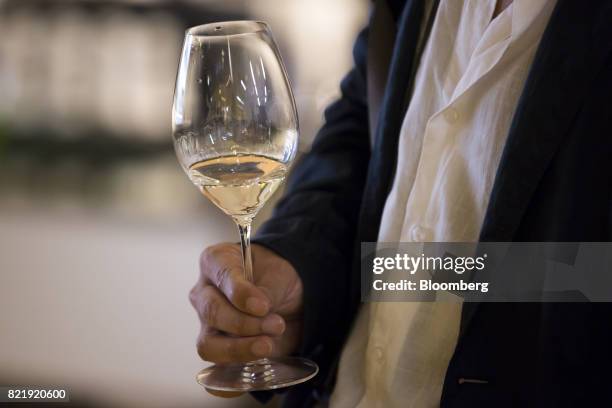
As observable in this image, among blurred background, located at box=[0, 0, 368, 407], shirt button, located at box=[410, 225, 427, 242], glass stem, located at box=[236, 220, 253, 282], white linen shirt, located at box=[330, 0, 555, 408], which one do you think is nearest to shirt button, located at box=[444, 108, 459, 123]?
white linen shirt, located at box=[330, 0, 555, 408]

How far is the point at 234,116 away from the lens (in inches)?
26.1

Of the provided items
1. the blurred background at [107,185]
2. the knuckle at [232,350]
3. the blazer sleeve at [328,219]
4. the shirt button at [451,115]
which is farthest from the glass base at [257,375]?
the blurred background at [107,185]

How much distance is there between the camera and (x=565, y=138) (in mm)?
676

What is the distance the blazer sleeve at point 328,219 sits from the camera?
0.89 meters

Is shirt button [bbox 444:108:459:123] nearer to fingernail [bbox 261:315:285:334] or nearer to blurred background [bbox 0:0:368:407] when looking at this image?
fingernail [bbox 261:315:285:334]

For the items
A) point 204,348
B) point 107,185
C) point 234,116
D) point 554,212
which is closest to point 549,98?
point 554,212

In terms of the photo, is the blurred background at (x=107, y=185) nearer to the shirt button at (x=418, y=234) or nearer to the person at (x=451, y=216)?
the person at (x=451, y=216)

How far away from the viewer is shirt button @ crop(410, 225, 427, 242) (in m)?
0.78

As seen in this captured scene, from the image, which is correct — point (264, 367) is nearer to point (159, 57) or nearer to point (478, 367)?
point (478, 367)

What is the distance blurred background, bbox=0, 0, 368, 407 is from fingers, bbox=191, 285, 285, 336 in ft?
5.04

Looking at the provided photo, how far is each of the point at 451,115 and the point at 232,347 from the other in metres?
0.28

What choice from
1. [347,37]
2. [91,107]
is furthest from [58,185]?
[347,37]

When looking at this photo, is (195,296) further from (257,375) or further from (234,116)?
(234,116)

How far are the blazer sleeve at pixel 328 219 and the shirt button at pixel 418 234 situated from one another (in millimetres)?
142
